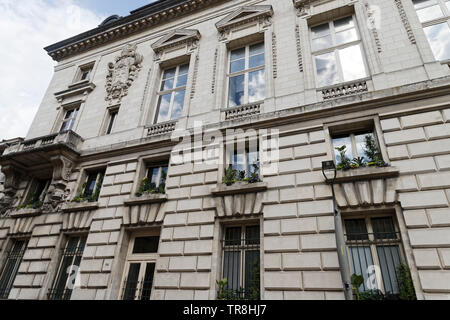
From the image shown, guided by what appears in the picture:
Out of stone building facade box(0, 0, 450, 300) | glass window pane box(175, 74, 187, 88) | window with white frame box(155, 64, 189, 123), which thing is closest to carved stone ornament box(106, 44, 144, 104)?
stone building facade box(0, 0, 450, 300)

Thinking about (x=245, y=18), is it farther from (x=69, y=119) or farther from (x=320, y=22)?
(x=69, y=119)

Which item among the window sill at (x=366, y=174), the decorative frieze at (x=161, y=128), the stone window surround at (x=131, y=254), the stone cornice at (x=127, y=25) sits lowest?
the stone window surround at (x=131, y=254)

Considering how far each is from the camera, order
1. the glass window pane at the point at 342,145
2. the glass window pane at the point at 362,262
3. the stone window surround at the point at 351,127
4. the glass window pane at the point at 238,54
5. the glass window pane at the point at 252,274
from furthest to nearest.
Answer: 1. the glass window pane at the point at 238,54
2. the glass window pane at the point at 342,145
3. the stone window surround at the point at 351,127
4. the glass window pane at the point at 252,274
5. the glass window pane at the point at 362,262

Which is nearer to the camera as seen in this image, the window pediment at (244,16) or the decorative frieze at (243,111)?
the decorative frieze at (243,111)

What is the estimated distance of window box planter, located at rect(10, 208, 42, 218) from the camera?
12.8m

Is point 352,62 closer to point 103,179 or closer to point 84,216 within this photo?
point 103,179

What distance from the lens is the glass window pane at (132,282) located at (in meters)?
9.88

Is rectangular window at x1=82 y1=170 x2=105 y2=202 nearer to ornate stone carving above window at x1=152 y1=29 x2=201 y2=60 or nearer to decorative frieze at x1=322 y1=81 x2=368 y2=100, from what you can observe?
ornate stone carving above window at x1=152 y1=29 x2=201 y2=60

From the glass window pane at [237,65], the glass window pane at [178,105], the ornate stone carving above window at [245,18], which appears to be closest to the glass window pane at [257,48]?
the glass window pane at [237,65]

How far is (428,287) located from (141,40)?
18.5 meters

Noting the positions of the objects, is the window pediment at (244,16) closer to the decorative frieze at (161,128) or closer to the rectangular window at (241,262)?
the decorative frieze at (161,128)

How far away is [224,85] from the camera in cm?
1277

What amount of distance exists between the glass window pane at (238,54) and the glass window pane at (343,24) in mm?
4506

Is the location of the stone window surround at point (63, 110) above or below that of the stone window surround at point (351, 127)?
above
